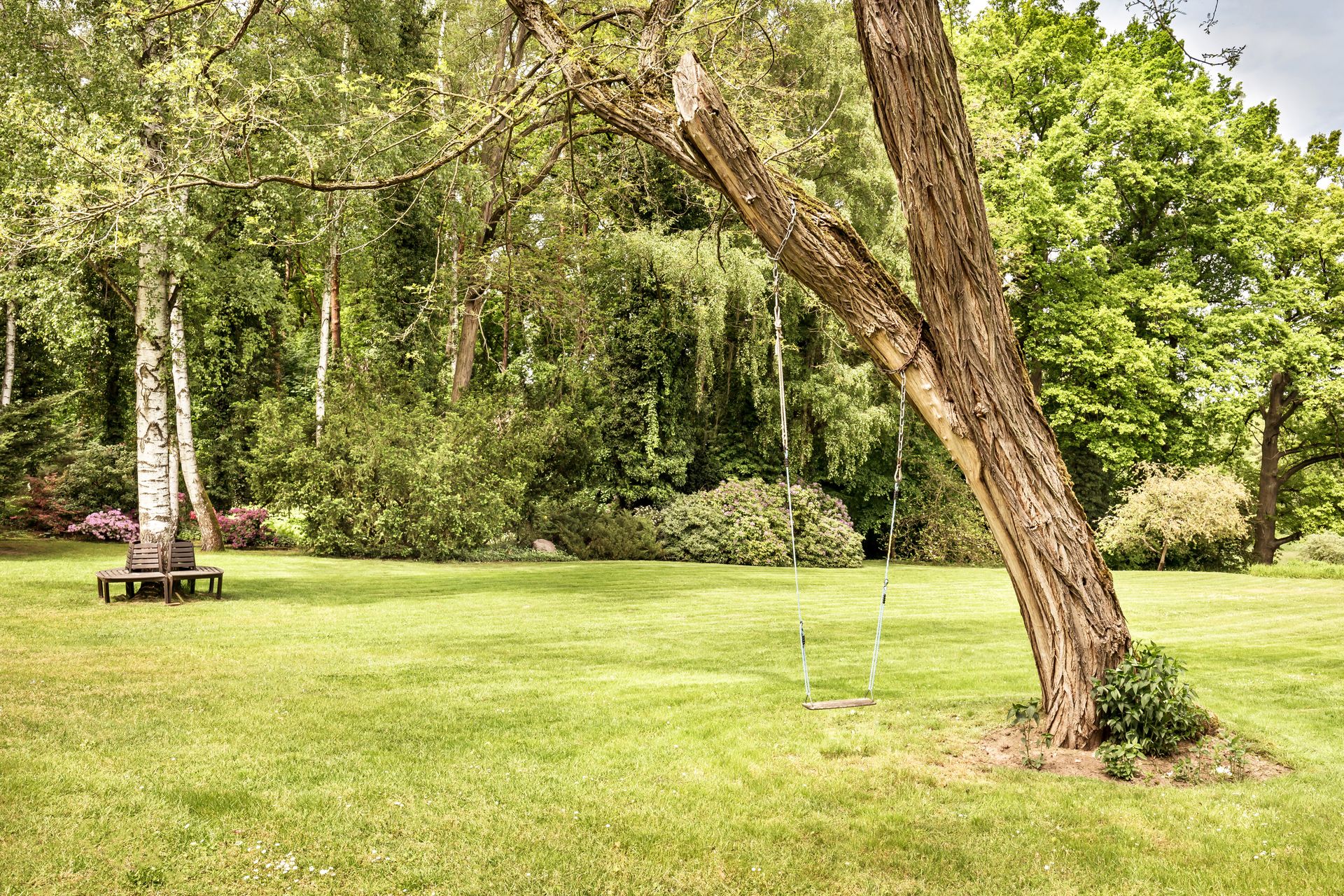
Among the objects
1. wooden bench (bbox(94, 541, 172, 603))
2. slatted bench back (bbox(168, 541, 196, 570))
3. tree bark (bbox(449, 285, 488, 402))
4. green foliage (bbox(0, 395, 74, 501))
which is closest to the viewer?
wooden bench (bbox(94, 541, 172, 603))

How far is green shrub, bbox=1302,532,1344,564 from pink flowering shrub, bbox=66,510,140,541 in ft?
103

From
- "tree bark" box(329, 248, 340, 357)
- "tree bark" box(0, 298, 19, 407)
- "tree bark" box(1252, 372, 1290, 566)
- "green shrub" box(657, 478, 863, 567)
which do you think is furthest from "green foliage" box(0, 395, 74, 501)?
"tree bark" box(1252, 372, 1290, 566)

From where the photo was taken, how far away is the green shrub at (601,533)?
20.7 meters

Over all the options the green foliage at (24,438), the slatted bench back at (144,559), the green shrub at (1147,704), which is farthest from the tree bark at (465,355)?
the green shrub at (1147,704)

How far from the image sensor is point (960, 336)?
18.6ft

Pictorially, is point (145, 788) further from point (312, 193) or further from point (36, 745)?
point (312, 193)

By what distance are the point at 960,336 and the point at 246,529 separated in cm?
1902

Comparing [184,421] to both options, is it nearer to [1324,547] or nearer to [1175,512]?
[1175,512]

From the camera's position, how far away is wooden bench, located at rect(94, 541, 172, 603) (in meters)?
10.9

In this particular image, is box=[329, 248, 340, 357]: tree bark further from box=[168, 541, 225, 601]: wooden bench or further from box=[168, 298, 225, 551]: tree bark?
box=[168, 541, 225, 601]: wooden bench

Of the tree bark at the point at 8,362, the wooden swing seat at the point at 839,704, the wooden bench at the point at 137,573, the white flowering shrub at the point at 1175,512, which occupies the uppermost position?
the tree bark at the point at 8,362

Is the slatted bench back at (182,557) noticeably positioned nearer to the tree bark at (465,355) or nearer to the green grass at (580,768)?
the green grass at (580,768)

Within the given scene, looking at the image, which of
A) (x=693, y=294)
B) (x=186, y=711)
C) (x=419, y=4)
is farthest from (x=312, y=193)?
(x=186, y=711)

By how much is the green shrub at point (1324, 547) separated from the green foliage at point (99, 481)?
3190 cm
